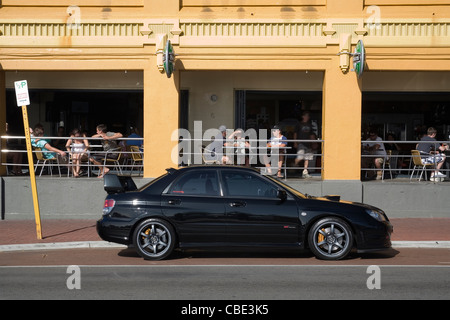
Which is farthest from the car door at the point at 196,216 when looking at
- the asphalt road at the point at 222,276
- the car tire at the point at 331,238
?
the car tire at the point at 331,238

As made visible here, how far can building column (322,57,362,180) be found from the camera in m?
14.3

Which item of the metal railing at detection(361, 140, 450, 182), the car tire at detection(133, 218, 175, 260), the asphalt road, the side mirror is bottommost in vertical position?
the asphalt road

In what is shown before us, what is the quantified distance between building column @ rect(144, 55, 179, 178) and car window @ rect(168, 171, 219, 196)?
5000mm

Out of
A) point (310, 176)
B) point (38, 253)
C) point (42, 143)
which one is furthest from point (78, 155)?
point (310, 176)

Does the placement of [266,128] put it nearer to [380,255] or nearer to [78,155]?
[78,155]

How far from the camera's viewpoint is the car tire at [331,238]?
9.23 meters

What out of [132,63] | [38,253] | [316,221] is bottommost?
[38,253]

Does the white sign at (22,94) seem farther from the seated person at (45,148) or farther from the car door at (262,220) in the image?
the car door at (262,220)

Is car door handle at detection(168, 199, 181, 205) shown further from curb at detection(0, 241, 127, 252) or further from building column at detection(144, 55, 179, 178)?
building column at detection(144, 55, 179, 178)

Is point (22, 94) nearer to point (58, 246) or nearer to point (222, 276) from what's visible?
point (58, 246)

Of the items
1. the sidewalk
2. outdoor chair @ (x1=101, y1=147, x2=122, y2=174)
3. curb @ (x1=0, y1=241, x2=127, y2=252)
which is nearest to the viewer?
curb @ (x1=0, y1=241, x2=127, y2=252)

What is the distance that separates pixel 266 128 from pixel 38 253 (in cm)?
870

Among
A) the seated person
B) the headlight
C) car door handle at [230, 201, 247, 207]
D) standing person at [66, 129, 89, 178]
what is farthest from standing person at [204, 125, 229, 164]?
the headlight

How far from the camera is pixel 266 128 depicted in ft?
57.0
